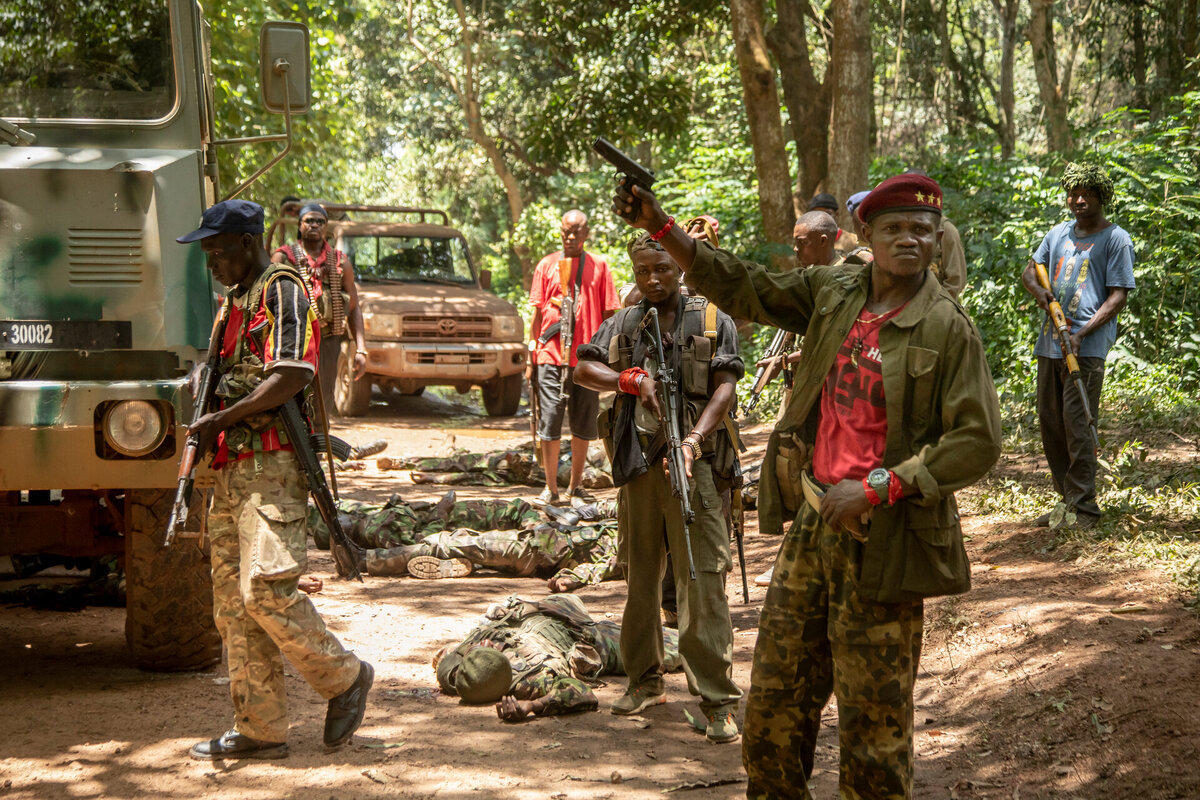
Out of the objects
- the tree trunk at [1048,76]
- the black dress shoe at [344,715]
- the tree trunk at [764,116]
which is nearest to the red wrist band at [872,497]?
the black dress shoe at [344,715]

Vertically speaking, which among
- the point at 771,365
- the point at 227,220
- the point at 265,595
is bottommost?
the point at 265,595

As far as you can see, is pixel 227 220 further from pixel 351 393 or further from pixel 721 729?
pixel 351 393

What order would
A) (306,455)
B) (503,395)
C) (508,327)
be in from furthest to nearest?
(503,395)
(508,327)
(306,455)

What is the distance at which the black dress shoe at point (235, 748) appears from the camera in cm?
434

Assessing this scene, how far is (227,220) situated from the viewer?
4219mm

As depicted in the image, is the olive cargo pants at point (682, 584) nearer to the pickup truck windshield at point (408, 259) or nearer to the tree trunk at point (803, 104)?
the tree trunk at point (803, 104)

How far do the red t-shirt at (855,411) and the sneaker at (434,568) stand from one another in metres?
4.34

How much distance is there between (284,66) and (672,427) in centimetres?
240

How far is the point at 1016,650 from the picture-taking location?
539cm

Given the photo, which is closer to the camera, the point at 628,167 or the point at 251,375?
the point at 628,167

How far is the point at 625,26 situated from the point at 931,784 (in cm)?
1391

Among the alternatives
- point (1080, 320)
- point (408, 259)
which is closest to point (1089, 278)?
point (1080, 320)

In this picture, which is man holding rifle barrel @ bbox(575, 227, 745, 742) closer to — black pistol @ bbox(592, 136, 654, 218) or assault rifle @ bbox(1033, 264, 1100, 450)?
black pistol @ bbox(592, 136, 654, 218)

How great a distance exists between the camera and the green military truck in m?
4.54
